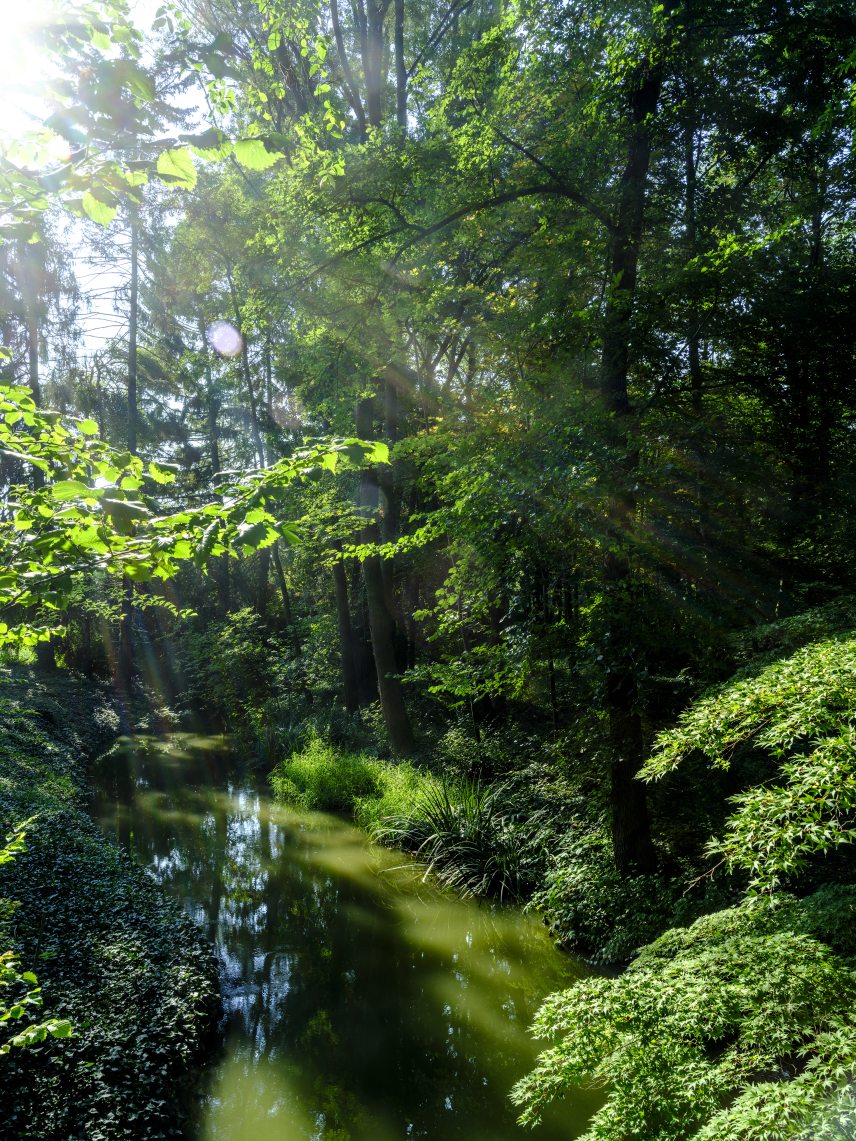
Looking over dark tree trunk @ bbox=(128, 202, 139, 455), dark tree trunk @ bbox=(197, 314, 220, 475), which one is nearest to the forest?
dark tree trunk @ bbox=(128, 202, 139, 455)

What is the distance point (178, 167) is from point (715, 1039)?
351 centimetres

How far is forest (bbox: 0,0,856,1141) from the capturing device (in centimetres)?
222

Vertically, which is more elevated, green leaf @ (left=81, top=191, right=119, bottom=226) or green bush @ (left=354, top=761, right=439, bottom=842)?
green leaf @ (left=81, top=191, right=119, bottom=226)

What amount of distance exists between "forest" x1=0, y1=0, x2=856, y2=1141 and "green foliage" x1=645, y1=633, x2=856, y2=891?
0.03 meters

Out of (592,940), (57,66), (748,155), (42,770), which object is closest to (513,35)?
(748,155)

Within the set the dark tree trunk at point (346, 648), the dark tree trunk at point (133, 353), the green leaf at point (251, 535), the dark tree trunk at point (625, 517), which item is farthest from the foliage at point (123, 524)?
the dark tree trunk at point (133, 353)

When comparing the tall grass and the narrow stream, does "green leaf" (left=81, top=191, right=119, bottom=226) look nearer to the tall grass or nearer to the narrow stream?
the narrow stream

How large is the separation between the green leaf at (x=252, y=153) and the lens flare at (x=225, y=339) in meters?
17.0

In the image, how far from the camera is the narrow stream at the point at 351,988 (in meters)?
4.38

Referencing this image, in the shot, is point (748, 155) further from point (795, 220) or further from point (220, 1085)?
point (220, 1085)

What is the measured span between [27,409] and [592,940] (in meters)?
5.92

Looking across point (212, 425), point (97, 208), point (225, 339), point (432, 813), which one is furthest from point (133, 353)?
point (97, 208)

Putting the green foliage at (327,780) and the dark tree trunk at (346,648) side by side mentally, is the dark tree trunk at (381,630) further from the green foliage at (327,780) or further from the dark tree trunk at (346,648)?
the dark tree trunk at (346,648)

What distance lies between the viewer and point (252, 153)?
5.77 feet
